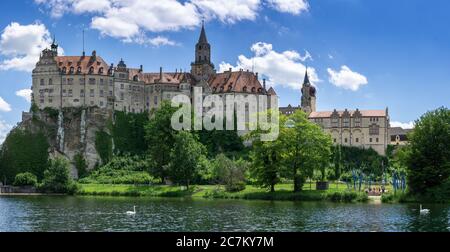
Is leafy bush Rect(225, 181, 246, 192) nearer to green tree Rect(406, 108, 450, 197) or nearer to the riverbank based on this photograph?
the riverbank

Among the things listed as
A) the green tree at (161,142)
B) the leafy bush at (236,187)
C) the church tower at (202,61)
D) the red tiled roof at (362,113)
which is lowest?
the leafy bush at (236,187)

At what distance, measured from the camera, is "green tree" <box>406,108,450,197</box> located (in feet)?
212

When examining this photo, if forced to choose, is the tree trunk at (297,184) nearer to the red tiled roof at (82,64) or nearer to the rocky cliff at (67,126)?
the rocky cliff at (67,126)

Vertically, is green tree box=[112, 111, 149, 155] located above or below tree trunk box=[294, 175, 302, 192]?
above

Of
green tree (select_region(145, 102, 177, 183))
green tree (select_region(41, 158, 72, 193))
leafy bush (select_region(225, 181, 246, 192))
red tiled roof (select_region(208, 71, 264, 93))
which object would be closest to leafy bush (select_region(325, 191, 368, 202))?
leafy bush (select_region(225, 181, 246, 192))

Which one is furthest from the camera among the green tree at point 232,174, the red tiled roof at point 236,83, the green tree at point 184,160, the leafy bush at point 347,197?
the red tiled roof at point 236,83

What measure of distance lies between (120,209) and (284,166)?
21735mm

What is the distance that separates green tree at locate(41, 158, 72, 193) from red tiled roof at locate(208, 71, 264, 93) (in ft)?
127

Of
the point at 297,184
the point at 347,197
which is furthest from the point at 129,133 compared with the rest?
the point at 347,197

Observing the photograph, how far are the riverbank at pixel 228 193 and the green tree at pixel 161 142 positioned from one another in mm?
3652

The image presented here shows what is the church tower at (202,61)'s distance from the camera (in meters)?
126

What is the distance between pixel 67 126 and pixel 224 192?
150ft

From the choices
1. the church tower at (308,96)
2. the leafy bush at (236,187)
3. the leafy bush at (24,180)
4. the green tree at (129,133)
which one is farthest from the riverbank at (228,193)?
the church tower at (308,96)
